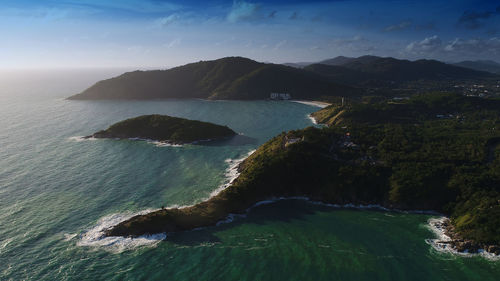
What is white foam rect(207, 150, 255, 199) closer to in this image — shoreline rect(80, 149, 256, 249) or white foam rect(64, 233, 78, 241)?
shoreline rect(80, 149, 256, 249)

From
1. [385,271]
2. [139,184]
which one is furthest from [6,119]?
[385,271]

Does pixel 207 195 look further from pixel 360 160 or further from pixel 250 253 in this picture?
pixel 360 160

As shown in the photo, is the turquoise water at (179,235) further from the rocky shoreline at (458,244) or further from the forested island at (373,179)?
the forested island at (373,179)

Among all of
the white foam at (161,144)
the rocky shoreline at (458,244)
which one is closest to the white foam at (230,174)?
the white foam at (161,144)

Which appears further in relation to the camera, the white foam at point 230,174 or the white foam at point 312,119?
the white foam at point 312,119

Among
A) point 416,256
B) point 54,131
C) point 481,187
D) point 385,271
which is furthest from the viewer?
point 54,131

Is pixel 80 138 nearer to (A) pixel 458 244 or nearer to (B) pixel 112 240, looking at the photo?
(B) pixel 112 240
